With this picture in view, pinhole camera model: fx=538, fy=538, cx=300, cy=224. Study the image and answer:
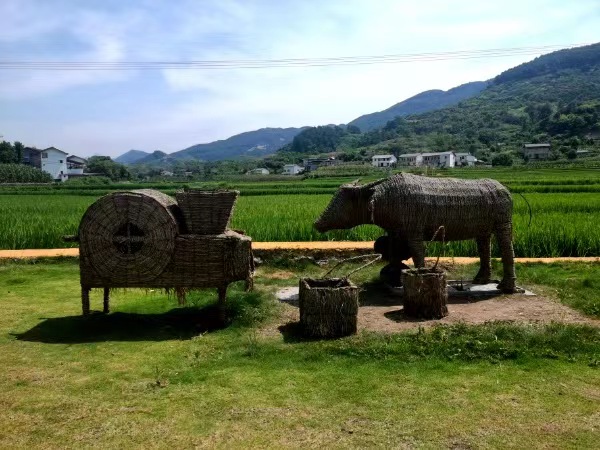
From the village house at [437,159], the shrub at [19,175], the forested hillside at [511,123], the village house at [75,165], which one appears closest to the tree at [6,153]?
the village house at [75,165]

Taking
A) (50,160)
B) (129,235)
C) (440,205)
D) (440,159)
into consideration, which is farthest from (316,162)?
(129,235)

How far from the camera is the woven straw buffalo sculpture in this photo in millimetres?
7492

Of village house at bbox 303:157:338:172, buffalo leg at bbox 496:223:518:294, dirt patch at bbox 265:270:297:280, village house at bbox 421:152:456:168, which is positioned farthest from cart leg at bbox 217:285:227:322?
village house at bbox 303:157:338:172

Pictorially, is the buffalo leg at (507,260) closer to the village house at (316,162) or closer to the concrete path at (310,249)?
the concrete path at (310,249)

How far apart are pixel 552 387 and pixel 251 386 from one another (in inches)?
99.7

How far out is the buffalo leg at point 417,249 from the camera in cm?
754

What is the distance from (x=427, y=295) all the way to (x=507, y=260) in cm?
204

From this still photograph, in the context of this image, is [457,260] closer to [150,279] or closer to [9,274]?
[150,279]

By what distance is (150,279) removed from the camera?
20.9ft

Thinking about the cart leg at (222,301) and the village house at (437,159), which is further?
the village house at (437,159)

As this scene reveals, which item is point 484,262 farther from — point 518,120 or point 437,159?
point 518,120

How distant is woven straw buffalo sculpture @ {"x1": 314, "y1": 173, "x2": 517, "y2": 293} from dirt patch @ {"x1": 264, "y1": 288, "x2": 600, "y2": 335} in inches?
23.7

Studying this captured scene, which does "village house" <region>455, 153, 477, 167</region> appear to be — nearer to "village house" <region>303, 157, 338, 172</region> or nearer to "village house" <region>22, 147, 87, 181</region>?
"village house" <region>303, 157, 338, 172</region>

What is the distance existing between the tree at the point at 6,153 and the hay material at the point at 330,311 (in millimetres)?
84306
